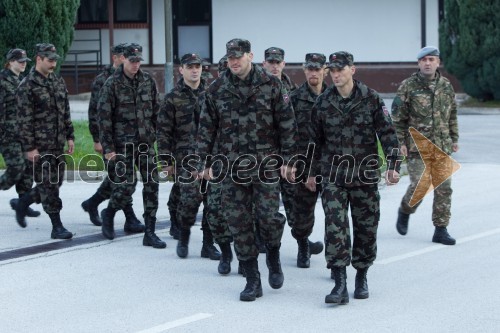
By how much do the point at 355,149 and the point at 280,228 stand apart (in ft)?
2.88

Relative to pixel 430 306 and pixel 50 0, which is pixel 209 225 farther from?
pixel 50 0

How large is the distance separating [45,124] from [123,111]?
3.07 ft

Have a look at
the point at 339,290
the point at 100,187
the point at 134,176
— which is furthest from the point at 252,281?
the point at 100,187

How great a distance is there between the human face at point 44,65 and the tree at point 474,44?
712 inches

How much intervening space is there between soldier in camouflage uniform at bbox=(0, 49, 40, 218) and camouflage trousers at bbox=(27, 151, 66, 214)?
4.32ft

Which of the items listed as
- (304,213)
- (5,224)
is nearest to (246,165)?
(304,213)

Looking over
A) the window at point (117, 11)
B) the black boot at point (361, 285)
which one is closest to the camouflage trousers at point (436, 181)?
the black boot at point (361, 285)

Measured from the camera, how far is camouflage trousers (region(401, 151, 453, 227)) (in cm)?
1159

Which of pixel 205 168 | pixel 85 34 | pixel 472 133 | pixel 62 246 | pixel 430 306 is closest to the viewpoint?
pixel 430 306

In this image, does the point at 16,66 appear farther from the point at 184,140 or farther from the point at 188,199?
the point at 188,199

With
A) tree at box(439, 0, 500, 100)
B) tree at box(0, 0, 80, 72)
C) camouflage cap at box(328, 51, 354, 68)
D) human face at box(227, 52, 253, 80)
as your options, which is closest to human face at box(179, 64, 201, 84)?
human face at box(227, 52, 253, 80)

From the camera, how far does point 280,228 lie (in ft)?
30.8

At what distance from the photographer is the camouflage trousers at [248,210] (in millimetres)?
9297

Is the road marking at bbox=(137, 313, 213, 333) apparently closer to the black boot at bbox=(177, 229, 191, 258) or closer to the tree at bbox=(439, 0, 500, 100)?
the black boot at bbox=(177, 229, 191, 258)
